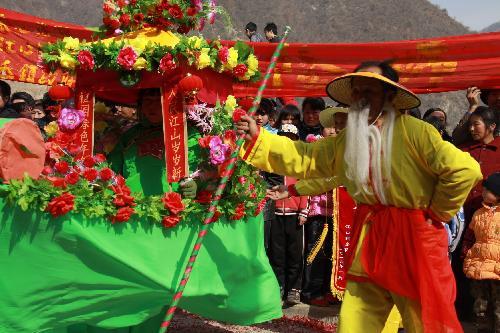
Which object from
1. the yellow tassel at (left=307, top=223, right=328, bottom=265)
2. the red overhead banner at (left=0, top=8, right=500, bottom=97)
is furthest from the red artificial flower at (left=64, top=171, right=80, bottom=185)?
the yellow tassel at (left=307, top=223, right=328, bottom=265)

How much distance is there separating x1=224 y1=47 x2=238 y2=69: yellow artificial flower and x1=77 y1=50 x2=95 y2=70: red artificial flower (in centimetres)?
83

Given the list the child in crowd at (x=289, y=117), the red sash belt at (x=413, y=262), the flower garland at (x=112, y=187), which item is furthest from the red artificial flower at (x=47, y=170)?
the child in crowd at (x=289, y=117)

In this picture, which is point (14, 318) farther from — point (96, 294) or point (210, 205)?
point (210, 205)

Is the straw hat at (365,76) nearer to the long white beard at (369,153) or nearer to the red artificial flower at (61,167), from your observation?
the long white beard at (369,153)

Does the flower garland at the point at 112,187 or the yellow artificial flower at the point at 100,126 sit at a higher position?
the yellow artificial flower at the point at 100,126

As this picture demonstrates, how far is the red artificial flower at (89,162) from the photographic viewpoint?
4293 millimetres

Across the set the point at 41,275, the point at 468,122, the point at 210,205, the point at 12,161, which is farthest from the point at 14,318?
the point at 468,122

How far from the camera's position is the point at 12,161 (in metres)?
4.03

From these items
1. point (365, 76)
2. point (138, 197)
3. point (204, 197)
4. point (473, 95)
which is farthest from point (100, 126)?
point (473, 95)

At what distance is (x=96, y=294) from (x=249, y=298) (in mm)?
1087

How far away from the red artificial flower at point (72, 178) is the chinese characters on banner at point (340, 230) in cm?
299

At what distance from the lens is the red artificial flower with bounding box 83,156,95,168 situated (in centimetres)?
429


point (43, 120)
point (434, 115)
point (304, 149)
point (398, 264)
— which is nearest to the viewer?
point (398, 264)

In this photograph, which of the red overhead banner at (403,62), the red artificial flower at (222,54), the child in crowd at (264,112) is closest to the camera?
the red artificial flower at (222,54)
